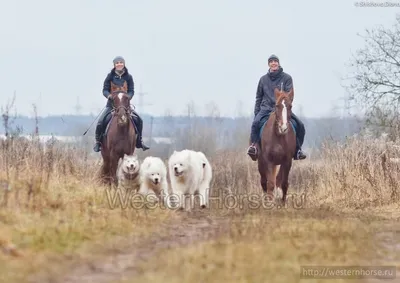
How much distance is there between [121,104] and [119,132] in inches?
22.5

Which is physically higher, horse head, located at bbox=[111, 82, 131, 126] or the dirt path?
horse head, located at bbox=[111, 82, 131, 126]

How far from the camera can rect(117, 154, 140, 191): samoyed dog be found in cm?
1397

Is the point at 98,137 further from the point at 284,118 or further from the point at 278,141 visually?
the point at 284,118

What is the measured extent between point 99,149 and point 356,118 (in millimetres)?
12814

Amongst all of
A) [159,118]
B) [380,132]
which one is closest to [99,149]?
[380,132]

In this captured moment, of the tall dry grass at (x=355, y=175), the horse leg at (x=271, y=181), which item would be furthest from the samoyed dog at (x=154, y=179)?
the tall dry grass at (x=355, y=175)

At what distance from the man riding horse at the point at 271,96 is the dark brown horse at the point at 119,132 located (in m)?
2.45

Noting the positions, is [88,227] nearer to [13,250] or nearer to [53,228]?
[53,228]

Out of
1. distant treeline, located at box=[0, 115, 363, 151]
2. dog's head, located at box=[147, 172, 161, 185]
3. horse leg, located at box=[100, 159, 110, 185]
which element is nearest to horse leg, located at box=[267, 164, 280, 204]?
dog's head, located at box=[147, 172, 161, 185]

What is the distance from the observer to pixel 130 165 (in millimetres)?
13906

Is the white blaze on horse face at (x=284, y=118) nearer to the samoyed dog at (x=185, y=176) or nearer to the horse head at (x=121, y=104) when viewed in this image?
the samoyed dog at (x=185, y=176)

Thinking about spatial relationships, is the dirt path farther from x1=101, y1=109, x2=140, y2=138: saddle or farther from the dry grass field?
x1=101, y1=109, x2=140, y2=138: saddle

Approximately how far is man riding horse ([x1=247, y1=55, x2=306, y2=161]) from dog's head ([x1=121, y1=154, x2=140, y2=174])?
238 centimetres

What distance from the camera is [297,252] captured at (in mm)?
7539
